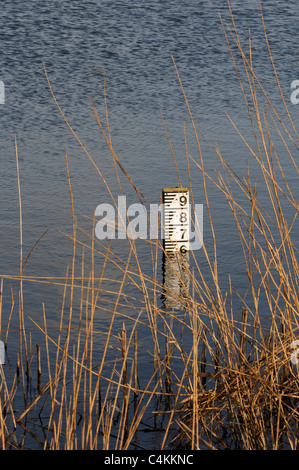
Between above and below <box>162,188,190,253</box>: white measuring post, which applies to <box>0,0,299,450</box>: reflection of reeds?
below

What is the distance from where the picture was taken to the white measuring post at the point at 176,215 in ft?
20.7

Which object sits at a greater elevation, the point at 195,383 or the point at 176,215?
the point at 176,215

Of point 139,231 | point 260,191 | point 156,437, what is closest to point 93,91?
point 260,191

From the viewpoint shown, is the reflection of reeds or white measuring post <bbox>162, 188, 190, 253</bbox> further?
white measuring post <bbox>162, 188, 190, 253</bbox>

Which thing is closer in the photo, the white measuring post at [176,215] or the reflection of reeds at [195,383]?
the reflection of reeds at [195,383]

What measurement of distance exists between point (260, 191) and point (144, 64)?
17.4 feet

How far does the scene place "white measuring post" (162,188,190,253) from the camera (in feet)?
20.7

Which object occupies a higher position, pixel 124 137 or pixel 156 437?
pixel 124 137

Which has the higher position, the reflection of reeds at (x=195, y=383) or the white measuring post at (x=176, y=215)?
the white measuring post at (x=176, y=215)

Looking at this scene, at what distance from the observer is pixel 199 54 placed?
532 inches

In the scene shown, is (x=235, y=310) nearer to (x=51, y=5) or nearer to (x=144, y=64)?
(x=144, y=64)

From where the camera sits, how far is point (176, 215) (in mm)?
6395

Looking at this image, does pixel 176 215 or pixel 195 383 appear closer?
pixel 195 383
